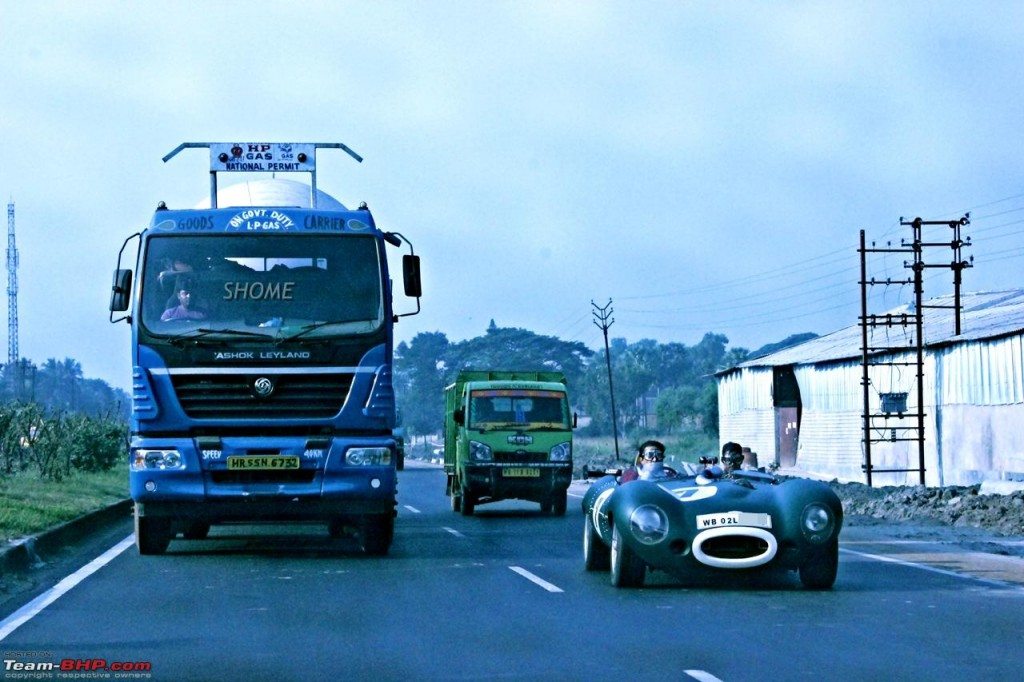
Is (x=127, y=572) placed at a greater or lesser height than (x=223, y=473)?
lesser

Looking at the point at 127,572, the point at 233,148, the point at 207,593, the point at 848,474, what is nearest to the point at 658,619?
the point at 207,593

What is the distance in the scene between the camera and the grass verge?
55.7 ft

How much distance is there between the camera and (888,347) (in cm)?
4641

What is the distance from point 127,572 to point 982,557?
910cm

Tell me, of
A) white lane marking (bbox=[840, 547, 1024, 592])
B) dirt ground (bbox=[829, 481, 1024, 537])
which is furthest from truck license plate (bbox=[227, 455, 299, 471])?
dirt ground (bbox=[829, 481, 1024, 537])

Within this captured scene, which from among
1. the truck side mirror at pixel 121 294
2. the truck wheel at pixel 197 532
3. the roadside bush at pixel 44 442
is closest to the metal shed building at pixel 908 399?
the roadside bush at pixel 44 442

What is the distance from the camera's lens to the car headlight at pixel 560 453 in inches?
973

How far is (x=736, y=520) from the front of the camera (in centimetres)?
1148

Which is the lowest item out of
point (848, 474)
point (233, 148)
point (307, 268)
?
point (848, 474)

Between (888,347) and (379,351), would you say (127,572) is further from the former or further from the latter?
(888,347)

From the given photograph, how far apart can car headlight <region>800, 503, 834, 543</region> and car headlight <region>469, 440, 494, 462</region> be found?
517 inches

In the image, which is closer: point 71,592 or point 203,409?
point 71,592

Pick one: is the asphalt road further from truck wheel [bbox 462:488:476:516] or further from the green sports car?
truck wheel [bbox 462:488:476:516]

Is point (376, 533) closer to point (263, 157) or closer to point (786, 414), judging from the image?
point (263, 157)
